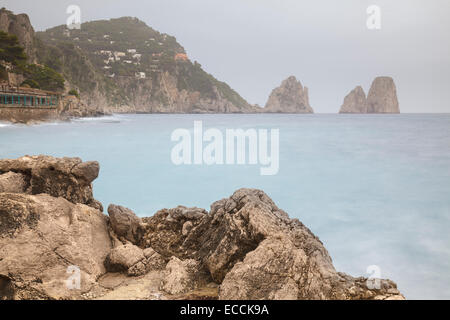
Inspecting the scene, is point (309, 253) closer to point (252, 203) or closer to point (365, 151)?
point (252, 203)

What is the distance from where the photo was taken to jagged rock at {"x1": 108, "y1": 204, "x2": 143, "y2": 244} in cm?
514

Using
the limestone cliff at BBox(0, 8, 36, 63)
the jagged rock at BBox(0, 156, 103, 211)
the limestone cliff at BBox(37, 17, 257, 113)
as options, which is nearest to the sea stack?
the limestone cliff at BBox(37, 17, 257, 113)

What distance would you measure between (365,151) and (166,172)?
19159mm

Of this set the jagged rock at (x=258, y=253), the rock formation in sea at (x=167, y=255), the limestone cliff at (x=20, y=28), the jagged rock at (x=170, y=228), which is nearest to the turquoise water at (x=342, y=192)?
the jagged rock at (x=258, y=253)

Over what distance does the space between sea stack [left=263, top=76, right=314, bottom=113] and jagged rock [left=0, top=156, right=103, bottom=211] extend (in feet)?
613

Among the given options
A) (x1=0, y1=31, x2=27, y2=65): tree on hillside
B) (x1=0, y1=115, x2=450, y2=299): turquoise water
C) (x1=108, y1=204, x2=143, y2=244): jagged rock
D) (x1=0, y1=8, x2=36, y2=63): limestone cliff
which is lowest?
(x1=0, y1=115, x2=450, y2=299): turquoise water

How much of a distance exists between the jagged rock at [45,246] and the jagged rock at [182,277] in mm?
1034

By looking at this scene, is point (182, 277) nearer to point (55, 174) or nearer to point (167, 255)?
point (167, 255)

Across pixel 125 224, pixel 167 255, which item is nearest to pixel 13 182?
pixel 125 224

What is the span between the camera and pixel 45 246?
4148 mm

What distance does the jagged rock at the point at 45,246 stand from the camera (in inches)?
150

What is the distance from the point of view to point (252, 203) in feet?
14.3

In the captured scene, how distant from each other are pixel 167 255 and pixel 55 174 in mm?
2684

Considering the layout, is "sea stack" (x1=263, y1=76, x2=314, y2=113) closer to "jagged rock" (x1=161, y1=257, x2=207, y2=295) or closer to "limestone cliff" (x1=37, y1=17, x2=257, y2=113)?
"limestone cliff" (x1=37, y1=17, x2=257, y2=113)
